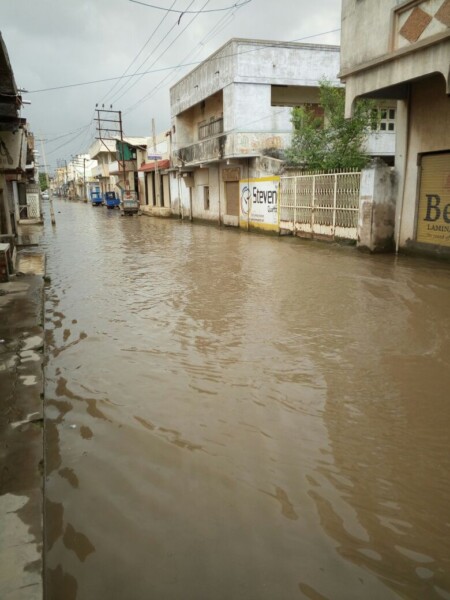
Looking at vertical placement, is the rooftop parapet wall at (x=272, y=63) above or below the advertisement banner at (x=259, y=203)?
above

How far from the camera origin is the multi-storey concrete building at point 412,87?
884 centimetres

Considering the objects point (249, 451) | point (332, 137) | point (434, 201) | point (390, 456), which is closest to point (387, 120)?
point (332, 137)

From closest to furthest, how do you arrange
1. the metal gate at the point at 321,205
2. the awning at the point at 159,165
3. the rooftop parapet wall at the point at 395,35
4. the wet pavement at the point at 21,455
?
the wet pavement at the point at 21,455
the rooftop parapet wall at the point at 395,35
the metal gate at the point at 321,205
the awning at the point at 159,165

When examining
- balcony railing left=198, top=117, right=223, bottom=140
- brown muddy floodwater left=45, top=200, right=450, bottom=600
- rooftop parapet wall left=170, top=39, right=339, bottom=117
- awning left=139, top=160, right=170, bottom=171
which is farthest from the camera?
awning left=139, top=160, right=170, bottom=171

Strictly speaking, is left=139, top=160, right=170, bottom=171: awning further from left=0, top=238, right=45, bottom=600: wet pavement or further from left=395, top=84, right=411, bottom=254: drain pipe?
left=0, top=238, right=45, bottom=600: wet pavement

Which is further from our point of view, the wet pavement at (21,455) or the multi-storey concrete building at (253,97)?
the multi-storey concrete building at (253,97)

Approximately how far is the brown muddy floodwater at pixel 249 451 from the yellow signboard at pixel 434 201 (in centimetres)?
406

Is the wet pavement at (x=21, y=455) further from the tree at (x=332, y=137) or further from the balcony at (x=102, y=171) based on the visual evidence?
the balcony at (x=102, y=171)

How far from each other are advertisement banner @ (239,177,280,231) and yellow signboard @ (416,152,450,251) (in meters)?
7.34

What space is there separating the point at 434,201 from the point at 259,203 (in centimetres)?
956

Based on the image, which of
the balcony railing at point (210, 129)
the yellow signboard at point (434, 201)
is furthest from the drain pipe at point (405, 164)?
the balcony railing at point (210, 129)

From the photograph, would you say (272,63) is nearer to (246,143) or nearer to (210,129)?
(246,143)

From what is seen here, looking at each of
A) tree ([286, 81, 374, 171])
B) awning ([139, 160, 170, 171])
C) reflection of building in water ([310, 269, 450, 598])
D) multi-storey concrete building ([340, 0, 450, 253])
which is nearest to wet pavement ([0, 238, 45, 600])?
reflection of building in water ([310, 269, 450, 598])

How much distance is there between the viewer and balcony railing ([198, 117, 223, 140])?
2350 cm
